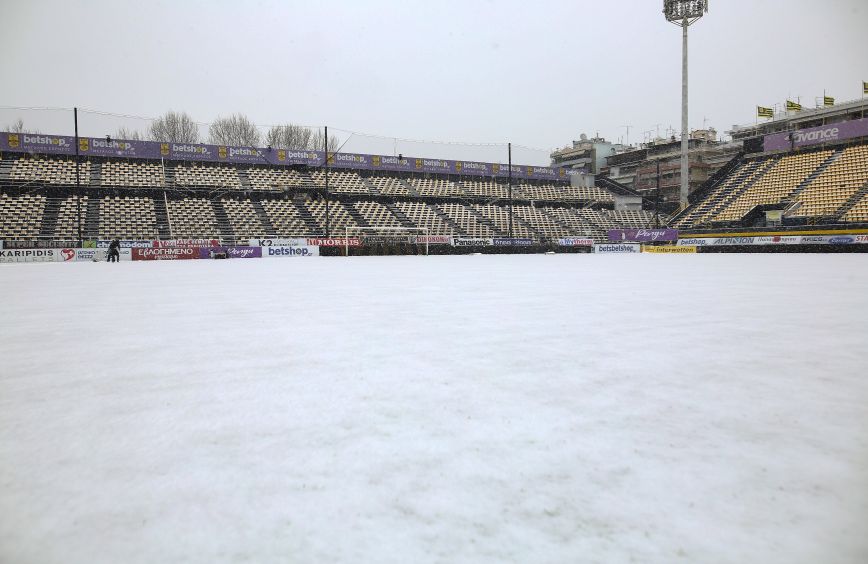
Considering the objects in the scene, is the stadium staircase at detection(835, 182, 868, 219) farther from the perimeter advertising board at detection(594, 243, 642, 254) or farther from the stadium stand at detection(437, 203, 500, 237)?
the stadium stand at detection(437, 203, 500, 237)

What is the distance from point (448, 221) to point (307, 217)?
12902 mm

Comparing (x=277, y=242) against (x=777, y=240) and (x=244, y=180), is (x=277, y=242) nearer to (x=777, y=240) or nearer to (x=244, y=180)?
(x=244, y=180)

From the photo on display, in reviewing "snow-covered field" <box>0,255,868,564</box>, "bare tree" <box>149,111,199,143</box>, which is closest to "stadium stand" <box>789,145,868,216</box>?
"snow-covered field" <box>0,255,868,564</box>

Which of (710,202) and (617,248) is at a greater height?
(710,202)

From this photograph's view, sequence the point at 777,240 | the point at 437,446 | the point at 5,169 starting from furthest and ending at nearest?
the point at 5,169 < the point at 777,240 < the point at 437,446

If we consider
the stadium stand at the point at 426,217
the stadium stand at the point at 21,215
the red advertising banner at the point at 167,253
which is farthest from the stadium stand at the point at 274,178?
the stadium stand at the point at 21,215

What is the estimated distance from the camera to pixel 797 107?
171 ft

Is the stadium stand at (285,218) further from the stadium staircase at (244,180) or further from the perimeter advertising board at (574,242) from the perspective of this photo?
the perimeter advertising board at (574,242)

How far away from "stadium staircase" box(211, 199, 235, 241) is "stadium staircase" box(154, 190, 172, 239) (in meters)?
3.49

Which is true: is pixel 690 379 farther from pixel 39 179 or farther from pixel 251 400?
pixel 39 179

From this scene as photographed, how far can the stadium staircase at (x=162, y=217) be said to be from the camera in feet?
121

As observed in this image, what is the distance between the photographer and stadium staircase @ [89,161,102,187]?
3944 cm

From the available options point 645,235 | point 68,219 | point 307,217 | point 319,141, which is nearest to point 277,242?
point 307,217

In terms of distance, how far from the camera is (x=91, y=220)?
1433 inches
